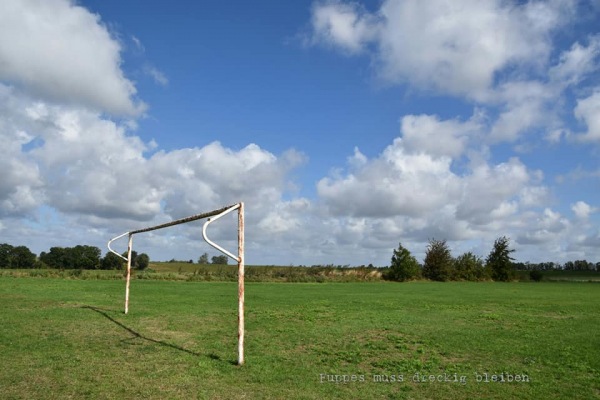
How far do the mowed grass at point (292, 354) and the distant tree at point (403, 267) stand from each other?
4185cm

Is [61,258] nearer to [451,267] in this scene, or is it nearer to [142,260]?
[142,260]

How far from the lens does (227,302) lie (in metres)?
24.3

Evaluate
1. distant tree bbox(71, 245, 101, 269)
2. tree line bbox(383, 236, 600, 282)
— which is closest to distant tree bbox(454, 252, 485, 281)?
tree line bbox(383, 236, 600, 282)

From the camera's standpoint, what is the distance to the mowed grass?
8109 millimetres

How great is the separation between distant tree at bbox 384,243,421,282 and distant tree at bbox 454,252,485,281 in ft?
27.3

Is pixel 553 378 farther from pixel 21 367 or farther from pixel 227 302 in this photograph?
pixel 227 302

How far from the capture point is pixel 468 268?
6694 cm

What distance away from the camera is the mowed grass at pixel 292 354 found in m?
8.11

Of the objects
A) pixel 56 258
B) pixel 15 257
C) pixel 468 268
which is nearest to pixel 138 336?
pixel 468 268

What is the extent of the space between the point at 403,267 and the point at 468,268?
513 inches

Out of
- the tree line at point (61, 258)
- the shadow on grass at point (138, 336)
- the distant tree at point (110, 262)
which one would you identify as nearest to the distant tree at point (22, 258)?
the tree line at point (61, 258)

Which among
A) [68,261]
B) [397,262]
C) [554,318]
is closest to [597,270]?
[397,262]

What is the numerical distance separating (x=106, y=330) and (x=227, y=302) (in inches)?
413

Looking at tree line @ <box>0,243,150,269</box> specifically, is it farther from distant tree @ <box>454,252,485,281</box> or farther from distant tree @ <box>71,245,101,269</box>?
distant tree @ <box>454,252,485,281</box>
